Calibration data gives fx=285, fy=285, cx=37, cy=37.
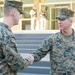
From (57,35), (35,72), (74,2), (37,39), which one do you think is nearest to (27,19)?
(74,2)

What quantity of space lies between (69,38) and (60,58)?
296 millimetres

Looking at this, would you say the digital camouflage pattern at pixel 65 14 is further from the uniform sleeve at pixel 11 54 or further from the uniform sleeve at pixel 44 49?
the uniform sleeve at pixel 11 54

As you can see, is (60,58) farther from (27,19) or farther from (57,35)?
(27,19)

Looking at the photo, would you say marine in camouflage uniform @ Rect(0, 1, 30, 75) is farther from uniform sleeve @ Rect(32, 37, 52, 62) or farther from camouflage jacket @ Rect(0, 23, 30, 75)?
uniform sleeve @ Rect(32, 37, 52, 62)

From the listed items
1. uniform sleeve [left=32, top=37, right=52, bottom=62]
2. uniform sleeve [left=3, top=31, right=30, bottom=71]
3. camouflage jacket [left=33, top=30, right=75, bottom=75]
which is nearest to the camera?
uniform sleeve [left=3, top=31, right=30, bottom=71]

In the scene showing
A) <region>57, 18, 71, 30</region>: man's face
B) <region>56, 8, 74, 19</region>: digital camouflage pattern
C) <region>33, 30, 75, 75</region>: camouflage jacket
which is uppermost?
<region>56, 8, 74, 19</region>: digital camouflage pattern

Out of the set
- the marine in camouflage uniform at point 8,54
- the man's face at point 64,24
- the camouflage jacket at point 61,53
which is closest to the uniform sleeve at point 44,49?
the camouflage jacket at point 61,53

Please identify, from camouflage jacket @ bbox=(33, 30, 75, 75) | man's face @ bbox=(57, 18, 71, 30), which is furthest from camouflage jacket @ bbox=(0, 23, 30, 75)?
man's face @ bbox=(57, 18, 71, 30)

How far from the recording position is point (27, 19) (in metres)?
23.9

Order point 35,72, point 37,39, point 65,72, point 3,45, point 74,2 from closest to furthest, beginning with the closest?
point 3,45
point 65,72
point 35,72
point 37,39
point 74,2

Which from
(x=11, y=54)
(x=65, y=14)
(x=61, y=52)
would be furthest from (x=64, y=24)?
(x=11, y=54)

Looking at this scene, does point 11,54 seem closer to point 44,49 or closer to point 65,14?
point 44,49

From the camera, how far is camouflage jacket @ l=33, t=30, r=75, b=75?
3723 millimetres

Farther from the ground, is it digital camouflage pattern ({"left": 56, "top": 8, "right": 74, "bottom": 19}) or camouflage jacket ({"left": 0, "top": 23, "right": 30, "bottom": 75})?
digital camouflage pattern ({"left": 56, "top": 8, "right": 74, "bottom": 19})
